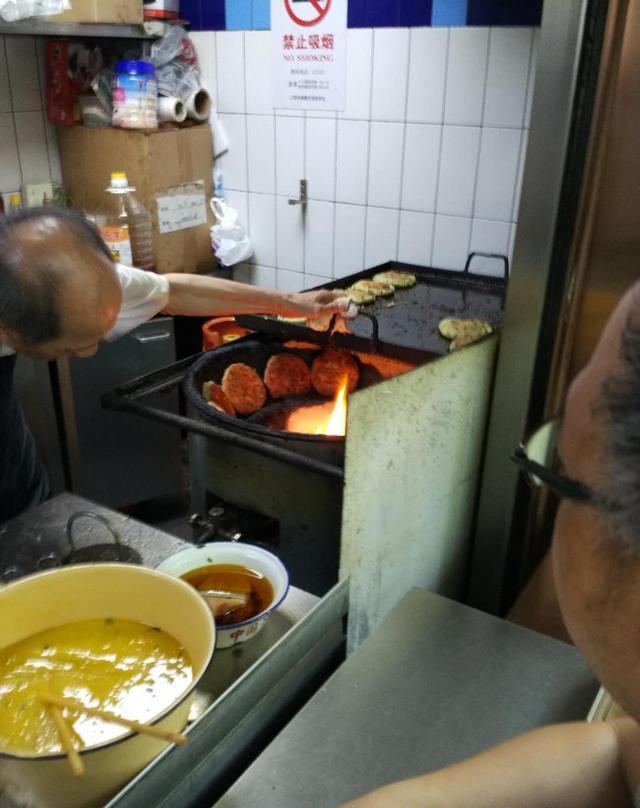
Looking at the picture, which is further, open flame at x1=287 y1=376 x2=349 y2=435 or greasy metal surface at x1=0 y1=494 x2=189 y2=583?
open flame at x1=287 y1=376 x2=349 y2=435

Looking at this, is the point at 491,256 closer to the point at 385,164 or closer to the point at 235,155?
the point at 385,164

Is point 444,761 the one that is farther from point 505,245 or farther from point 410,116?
point 410,116

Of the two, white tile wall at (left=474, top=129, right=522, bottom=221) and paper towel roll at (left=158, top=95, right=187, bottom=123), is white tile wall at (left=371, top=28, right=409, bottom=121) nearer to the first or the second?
white tile wall at (left=474, top=129, right=522, bottom=221)

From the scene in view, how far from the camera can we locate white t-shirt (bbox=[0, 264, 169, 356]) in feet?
5.28

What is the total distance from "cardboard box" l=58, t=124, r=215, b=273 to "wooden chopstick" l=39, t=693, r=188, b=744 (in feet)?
7.03

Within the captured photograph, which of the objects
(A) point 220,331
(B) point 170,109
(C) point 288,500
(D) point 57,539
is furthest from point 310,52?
(D) point 57,539

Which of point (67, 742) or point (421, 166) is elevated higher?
point (421, 166)

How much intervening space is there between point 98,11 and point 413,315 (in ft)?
5.01

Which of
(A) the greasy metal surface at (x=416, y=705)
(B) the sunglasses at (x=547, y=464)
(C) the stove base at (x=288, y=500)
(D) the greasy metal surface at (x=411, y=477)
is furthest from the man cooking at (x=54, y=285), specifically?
(B) the sunglasses at (x=547, y=464)

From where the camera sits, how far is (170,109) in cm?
254

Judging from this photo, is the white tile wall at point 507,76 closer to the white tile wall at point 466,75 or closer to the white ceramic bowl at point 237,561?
the white tile wall at point 466,75

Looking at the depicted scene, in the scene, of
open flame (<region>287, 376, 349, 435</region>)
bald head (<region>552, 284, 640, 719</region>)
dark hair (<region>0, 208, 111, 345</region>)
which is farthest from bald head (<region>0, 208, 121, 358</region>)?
bald head (<region>552, 284, 640, 719</region>)

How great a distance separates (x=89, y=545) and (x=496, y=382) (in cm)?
86

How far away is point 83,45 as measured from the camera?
2.60 meters
